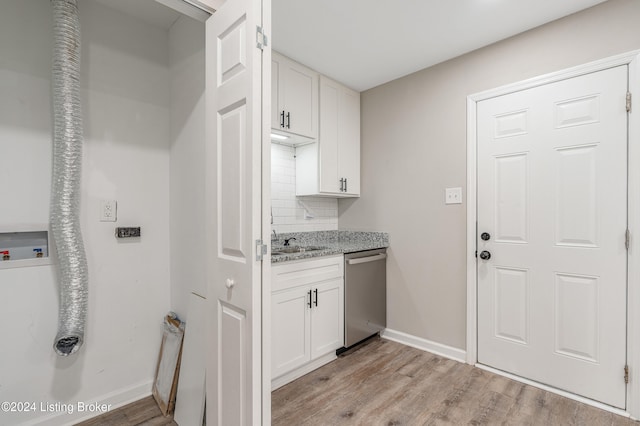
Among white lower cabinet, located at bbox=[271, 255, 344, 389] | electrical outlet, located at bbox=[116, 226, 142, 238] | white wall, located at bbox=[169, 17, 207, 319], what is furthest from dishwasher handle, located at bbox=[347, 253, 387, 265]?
electrical outlet, located at bbox=[116, 226, 142, 238]

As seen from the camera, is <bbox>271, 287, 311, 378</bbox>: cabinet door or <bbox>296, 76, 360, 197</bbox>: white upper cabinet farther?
<bbox>296, 76, 360, 197</bbox>: white upper cabinet

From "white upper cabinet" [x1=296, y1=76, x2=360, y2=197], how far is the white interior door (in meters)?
1.51

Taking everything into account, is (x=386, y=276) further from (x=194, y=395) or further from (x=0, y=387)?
(x=0, y=387)

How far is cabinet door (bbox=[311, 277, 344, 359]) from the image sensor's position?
2436mm

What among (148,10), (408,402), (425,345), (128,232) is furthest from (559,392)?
(148,10)

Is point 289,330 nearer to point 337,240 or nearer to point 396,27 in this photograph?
point 337,240

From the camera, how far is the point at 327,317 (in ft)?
8.32

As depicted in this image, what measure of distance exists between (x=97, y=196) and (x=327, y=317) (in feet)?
6.23

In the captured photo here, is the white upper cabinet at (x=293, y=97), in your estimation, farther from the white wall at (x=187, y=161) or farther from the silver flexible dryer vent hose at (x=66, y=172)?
the silver flexible dryer vent hose at (x=66, y=172)

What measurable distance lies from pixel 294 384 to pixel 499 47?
307cm

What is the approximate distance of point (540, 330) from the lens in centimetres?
223

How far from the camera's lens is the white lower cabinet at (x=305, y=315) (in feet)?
7.18

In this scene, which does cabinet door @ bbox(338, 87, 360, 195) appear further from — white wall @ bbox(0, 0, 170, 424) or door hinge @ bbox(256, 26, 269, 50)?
door hinge @ bbox(256, 26, 269, 50)

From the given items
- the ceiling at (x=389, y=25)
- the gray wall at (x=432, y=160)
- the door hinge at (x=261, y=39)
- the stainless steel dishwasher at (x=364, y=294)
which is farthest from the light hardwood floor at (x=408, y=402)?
the ceiling at (x=389, y=25)
